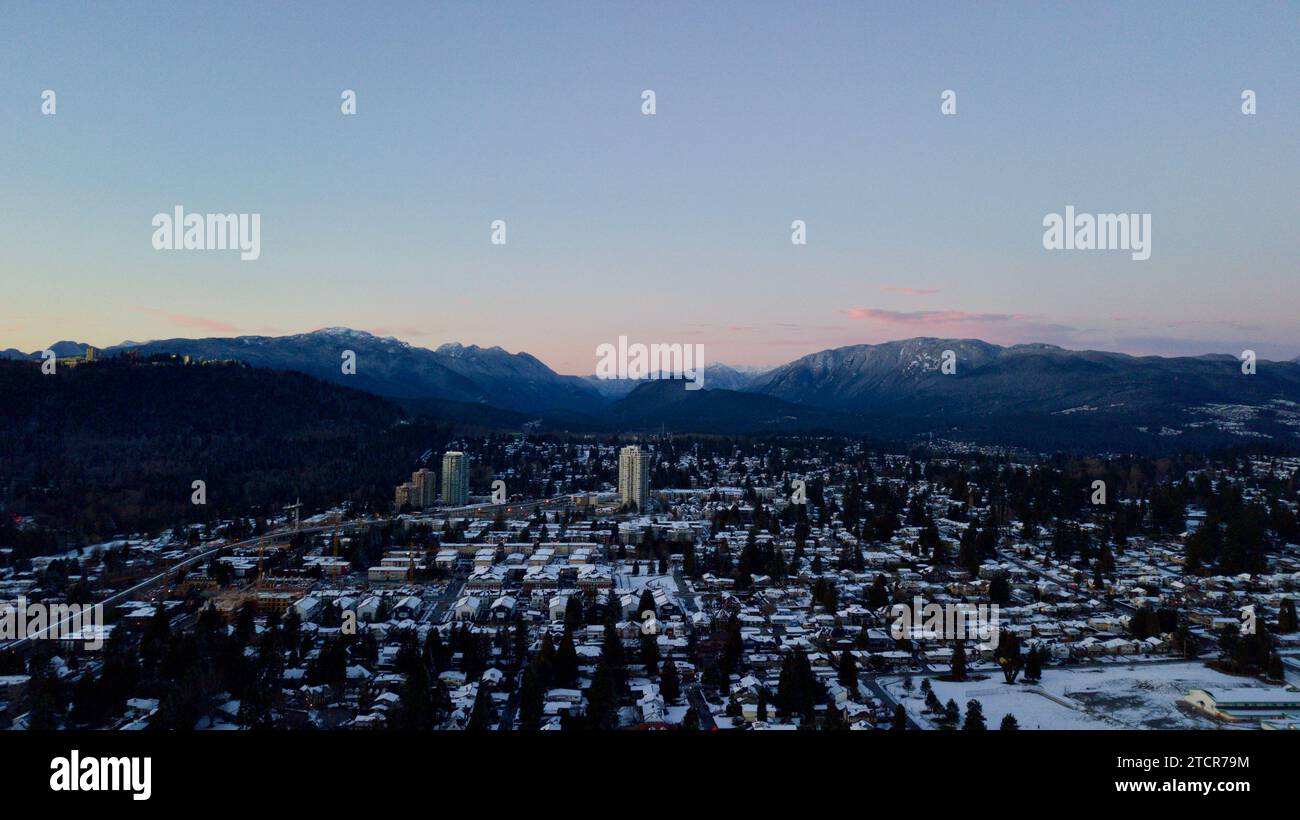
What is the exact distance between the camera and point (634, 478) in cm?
3059

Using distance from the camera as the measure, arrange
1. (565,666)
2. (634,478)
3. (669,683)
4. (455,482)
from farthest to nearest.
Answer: (455,482) < (634,478) < (565,666) < (669,683)

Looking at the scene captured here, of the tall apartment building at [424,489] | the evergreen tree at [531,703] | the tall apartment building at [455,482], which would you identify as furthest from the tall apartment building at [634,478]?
the evergreen tree at [531,703]

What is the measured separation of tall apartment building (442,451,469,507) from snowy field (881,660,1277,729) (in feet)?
73.1

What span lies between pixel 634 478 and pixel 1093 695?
1971 centimetres

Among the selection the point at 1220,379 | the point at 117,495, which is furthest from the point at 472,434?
the point at 1220,379

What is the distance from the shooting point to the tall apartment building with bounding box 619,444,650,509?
100ft

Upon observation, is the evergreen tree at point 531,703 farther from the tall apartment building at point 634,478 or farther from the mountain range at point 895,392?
the mountain range at point 895,392

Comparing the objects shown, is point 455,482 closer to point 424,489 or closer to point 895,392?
point 424,489

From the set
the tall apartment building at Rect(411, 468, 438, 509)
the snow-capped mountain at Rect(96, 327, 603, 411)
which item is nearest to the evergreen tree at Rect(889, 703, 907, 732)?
the tall apartment building at Rect(411, 468, 438, 509)

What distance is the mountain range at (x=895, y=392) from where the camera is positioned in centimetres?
6519

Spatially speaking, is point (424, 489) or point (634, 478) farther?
point (424, 489)

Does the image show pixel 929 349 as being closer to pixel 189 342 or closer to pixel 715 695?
pixel 189 342

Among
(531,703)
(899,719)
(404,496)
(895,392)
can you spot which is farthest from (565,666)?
(895,392)
